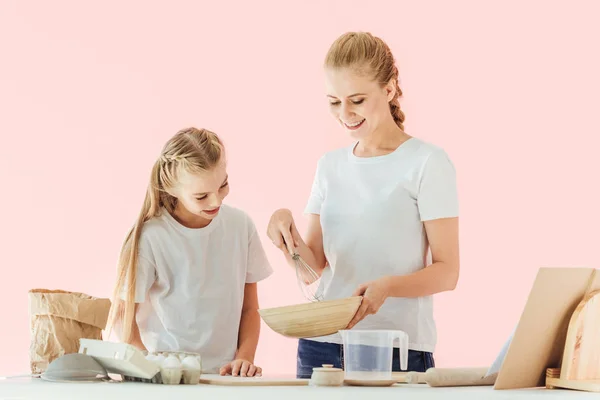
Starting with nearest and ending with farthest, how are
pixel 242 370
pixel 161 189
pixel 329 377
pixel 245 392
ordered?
pixel 245 392 → pixel 329 377 → pixel 242 370 → pixel 161 189

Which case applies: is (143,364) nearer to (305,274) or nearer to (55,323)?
(55,323)

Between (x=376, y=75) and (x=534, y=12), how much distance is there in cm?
228

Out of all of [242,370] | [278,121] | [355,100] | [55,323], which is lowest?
Answer: [242,370]

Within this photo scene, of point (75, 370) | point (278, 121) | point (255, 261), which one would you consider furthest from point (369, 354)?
point (278, 121)

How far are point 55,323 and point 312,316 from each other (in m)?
0.49

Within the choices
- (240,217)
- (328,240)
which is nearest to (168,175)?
(240,217)

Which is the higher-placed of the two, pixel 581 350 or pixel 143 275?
pixel 143 275

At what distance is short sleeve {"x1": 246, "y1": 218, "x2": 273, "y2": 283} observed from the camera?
8.06 feet

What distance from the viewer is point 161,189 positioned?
2371 mm

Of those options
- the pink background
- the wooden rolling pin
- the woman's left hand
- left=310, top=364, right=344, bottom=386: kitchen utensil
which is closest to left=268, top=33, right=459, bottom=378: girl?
the woman's left hand

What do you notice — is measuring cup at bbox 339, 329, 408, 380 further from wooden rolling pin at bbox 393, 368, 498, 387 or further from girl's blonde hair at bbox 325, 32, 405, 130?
girl's blonde hair at bbox 325, 32, 405, 130

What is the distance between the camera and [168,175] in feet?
7.65

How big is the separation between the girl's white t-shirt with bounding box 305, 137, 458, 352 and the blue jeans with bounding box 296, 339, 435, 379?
2cm

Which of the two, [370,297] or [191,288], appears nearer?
[370,297]
